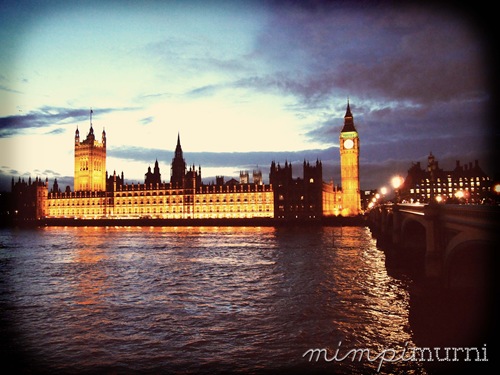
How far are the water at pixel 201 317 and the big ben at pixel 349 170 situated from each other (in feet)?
382

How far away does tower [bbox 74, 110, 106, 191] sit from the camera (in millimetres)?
177125

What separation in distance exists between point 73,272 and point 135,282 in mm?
8183

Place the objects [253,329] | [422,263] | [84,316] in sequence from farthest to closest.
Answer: [422,263] < [84,316] < [253,329]

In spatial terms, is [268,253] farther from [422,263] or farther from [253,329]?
[253,329]

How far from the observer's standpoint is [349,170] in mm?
155000

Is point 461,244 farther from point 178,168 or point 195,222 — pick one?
point 178,168

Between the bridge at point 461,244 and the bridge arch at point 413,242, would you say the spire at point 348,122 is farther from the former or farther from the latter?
the bridge at point 461,244

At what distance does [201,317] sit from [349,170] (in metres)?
141

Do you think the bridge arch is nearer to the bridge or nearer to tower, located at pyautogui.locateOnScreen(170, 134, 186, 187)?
the bridge

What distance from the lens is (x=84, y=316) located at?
20.5 meters

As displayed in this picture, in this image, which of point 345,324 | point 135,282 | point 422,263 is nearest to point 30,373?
point 345,324

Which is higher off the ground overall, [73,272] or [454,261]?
[454,261]

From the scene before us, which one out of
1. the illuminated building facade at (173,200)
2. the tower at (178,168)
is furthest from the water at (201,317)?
the tower at (178,168)

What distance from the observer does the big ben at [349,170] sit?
151125 millimetres
